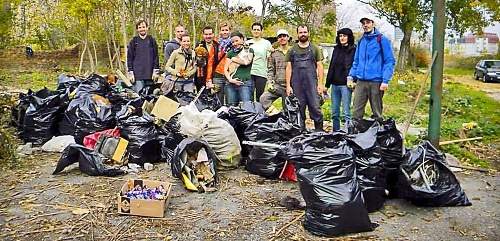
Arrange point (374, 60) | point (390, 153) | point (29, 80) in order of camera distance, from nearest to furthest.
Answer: point (390, 153) → point (374, 60) → point (29, 80)

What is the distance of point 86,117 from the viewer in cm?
552

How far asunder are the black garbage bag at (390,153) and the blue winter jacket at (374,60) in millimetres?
1254

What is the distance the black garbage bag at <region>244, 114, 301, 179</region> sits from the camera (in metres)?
4.48

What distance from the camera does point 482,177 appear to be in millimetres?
4590

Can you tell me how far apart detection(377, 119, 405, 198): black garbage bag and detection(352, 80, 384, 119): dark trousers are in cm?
128

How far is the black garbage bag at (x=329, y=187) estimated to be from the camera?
3.19m

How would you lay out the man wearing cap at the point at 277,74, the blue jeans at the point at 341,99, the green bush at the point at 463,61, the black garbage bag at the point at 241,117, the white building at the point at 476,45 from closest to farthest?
the black garbage bag at the point at 241,117 → the blue jeans at the point at 341,99 → the man wearing cap at the point at 277,74 → the green bush at the point at 463,61 → the white building at the point at 476,45

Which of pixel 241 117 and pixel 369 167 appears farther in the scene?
pixel 241 117

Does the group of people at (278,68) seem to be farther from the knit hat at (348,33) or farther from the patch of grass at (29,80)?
the patch of grass at (29,80)

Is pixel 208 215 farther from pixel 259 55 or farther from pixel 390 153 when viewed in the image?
pixel 259 55

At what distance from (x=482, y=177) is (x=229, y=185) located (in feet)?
8.02

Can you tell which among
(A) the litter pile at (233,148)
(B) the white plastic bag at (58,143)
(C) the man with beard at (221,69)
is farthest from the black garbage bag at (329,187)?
(B) the white plastic bag at (58,143)

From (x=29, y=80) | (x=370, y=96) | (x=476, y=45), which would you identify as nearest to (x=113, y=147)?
(x=370, y=96)

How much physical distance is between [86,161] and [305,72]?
8.33 ft
